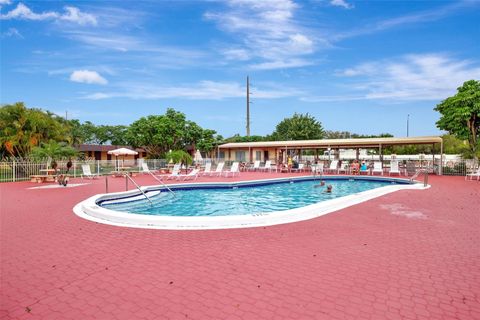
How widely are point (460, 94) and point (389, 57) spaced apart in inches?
238

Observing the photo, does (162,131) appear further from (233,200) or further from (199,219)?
(199,219)

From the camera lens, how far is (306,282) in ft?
12.1

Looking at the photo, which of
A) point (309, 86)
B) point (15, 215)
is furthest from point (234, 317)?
point (309, 86)

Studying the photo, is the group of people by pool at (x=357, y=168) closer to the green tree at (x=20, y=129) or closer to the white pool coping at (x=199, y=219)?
the white pool coping at (x=199, y=219)

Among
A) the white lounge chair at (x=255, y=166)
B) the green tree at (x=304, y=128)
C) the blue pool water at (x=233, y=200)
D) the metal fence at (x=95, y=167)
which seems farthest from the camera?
the green tree at (x=304, y=128)

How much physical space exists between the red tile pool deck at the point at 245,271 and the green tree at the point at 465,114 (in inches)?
701

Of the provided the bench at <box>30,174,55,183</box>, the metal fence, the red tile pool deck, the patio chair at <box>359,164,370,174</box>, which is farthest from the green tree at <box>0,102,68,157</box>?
the patio chair at <box>359,164,370,174</box>

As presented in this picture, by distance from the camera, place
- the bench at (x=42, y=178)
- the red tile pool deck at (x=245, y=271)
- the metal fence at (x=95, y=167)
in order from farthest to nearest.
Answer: the metal fence at (x=95, y=167) < the bench at (x=42, y=178) < the red tile pool deck at (x=245, y=271)

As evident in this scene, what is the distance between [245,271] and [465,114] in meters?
Result: 22.9

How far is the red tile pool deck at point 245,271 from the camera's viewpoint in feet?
10.1

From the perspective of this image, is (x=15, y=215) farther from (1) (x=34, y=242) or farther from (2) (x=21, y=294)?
(2) (x=21, y=294)

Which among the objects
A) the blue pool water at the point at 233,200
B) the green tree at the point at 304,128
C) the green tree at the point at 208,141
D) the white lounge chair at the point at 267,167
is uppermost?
A: the green tree at the point at 304,128

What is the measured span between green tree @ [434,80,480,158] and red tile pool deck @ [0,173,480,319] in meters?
17.8

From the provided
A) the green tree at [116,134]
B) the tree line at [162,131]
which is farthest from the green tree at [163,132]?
the green tree at [116,134]
